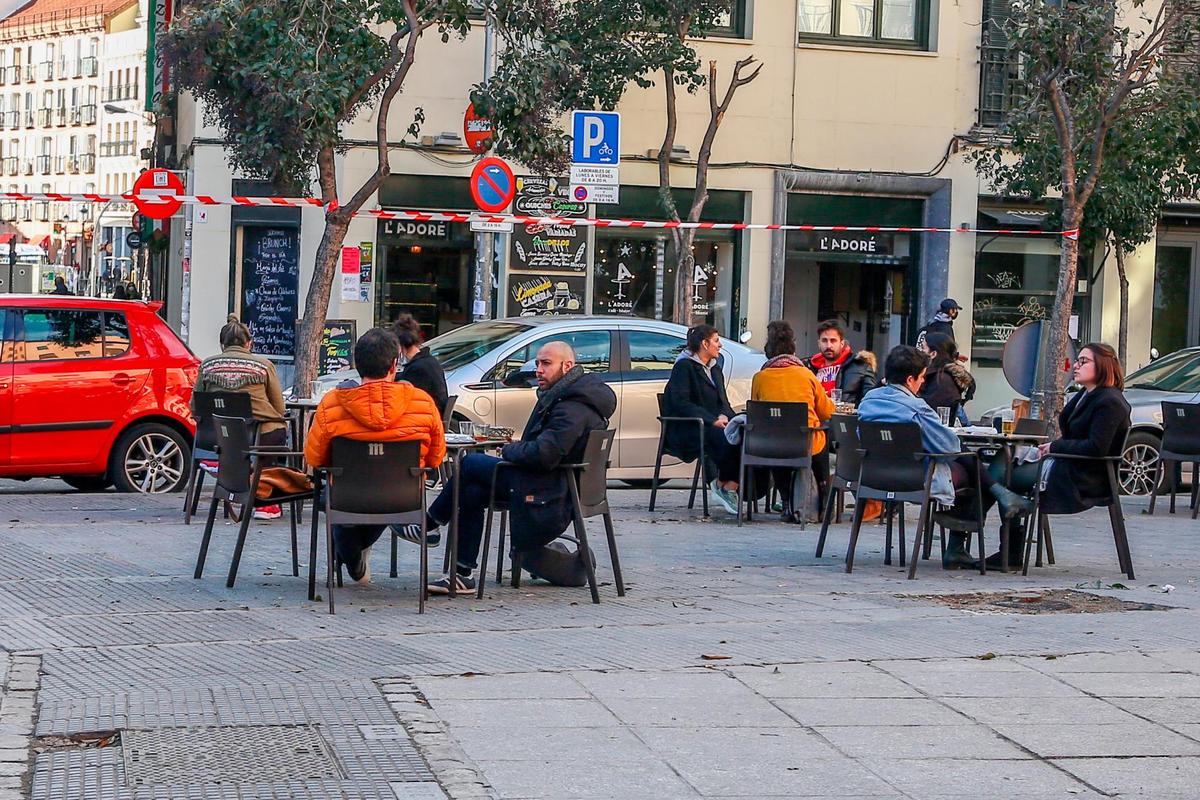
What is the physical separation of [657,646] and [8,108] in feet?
381

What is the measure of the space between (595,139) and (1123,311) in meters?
11.3

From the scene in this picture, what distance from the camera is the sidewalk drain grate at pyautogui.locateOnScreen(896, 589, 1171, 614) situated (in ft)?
32.4

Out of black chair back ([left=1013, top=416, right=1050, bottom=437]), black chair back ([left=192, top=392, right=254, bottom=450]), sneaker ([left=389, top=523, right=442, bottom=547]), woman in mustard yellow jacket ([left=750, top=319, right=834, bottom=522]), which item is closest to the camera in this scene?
sneaker ([left=389, top=523, right=442, bottom=547])

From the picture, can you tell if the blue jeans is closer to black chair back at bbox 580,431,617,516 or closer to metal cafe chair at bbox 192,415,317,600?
black chair back at bbox 580,431,617,516

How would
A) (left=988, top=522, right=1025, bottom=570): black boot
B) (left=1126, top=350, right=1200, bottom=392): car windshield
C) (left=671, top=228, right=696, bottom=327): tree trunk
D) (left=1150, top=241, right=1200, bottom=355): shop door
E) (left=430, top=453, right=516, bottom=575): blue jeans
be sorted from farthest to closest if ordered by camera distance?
(left=1150, top=241, right=1200, bottom=355): shop door
(left=671, top=228, right=696, bottom=327): tree trunk
(left=1126, top=350, right=1200, bottom=392): car windshield
(left=988, top=522, right=1025, bottom=570): black boot
(left=430, top=453, right=516, bottom=575): blue jeans

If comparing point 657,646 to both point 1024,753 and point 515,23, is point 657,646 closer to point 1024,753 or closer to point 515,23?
point 1024,753

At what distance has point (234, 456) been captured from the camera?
1052 cm

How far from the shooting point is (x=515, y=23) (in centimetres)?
2030

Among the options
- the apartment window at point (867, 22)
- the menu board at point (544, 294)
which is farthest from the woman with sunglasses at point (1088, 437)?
the apartment window at point (867, 22)

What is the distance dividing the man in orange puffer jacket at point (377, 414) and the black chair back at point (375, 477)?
0.09 metres

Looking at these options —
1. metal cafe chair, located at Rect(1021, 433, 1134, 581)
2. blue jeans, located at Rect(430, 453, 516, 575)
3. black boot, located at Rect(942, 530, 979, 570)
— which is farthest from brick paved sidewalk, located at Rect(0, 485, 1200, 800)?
blue jeans, located at Rect(430, 453, 516, 575)

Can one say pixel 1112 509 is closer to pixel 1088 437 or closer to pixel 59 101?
pixel 1088 437

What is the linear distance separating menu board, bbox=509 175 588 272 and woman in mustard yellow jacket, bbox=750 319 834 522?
11498mm

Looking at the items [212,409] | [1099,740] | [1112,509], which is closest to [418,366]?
[212,409]
